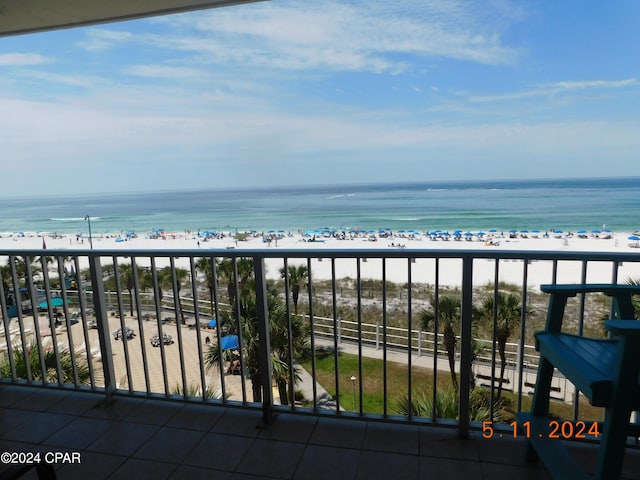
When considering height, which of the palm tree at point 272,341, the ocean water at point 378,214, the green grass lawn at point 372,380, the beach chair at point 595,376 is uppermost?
the beach chair at point 595,376

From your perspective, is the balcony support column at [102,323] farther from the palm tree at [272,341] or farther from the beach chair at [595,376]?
the beach chair at [595,376]

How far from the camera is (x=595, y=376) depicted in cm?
121

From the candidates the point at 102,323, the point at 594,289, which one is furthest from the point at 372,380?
the point at 594,289

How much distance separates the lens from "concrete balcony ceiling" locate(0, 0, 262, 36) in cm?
215

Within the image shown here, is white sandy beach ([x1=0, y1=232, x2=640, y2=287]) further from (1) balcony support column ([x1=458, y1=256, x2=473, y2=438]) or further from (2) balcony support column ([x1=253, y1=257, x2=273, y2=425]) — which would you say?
(1) balcony support column ([x1=458, y1=256, x2=473, y2=438])

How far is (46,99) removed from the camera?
35438 mm

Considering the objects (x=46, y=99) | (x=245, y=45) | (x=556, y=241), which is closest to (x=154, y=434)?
(x=556, y=241)

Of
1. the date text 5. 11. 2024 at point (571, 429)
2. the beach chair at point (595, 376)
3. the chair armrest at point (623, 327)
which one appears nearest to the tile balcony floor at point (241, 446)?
the date text 5. 11. 2024 at point (571, 429)

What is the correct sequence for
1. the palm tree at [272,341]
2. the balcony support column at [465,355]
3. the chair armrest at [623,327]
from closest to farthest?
the chair armrest at [623,327] < the balcony support column at [465,355] < the palm tree at [272,341]

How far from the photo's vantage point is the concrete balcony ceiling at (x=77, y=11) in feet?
7.07

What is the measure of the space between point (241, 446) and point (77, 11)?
8.89ft

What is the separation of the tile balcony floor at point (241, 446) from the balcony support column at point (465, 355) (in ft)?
0.32

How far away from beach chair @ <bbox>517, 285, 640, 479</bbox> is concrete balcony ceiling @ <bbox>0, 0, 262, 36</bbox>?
7.83ft

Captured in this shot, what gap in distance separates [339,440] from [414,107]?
136ft
